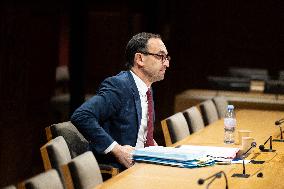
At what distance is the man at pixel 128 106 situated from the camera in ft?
15.6

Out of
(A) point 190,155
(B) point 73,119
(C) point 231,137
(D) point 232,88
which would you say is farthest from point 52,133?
(D) point 232,88

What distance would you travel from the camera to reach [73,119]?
4773 millimetres

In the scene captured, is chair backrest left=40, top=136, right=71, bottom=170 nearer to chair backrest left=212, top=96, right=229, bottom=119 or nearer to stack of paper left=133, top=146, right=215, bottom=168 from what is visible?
stack of paper left=133, top=146, right=215, bottom=168

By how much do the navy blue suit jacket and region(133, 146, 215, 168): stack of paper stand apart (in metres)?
0.43

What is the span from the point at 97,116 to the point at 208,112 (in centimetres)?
240

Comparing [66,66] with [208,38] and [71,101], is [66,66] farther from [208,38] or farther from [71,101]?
[208,38]

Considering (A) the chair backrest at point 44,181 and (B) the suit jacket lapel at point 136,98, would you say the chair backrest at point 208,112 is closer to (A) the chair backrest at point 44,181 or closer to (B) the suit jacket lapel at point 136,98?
(B) the suit jacket lapel at point 136,98

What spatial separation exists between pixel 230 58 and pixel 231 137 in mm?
6467

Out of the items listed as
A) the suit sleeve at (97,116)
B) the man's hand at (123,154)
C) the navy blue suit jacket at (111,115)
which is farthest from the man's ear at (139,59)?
the man's hand at (123,154)

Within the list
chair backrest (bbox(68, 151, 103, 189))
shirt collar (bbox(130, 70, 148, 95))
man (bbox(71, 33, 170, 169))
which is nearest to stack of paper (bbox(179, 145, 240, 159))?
man (bbox(71, 33, 170, 169))

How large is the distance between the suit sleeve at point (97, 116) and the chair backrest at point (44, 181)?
1.24m

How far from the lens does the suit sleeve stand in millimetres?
4715

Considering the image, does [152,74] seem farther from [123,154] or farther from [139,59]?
[123,154]

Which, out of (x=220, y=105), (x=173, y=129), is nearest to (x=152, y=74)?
(x=173, y=129)
